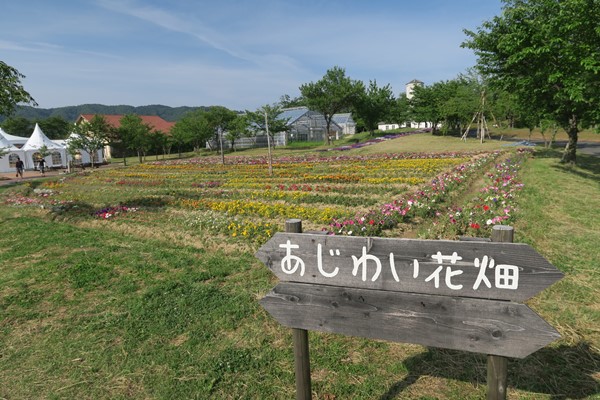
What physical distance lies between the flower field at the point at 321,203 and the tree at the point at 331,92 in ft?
107

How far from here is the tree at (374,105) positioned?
55.8 metres

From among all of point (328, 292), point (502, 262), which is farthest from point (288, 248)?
point (502, 262)

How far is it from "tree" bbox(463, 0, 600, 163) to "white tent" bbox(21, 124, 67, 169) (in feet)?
136

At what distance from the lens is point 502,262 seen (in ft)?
6.63

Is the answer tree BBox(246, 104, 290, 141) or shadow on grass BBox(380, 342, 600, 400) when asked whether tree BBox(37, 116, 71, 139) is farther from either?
shadow on grass BBox(380, 342, 600, 400)

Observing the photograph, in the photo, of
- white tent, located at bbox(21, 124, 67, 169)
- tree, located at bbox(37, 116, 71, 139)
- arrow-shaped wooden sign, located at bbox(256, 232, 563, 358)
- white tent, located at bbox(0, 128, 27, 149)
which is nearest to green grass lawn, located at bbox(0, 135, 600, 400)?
arrow-shaped wooden sign, located at bbox(256, 232, 563, 358)

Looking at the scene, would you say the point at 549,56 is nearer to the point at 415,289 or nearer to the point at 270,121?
the point at 415,289

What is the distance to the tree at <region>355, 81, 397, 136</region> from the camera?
55.8 meters

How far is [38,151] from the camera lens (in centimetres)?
3834

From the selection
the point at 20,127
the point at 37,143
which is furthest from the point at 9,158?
the point at 20,127

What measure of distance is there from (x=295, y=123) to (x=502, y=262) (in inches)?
2392

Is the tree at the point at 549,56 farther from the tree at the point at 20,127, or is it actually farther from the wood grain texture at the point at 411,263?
the tree at the point at 20,127

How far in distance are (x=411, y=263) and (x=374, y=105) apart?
58897 millimetres

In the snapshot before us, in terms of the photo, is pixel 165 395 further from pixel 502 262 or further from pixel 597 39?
pixel 597 39
